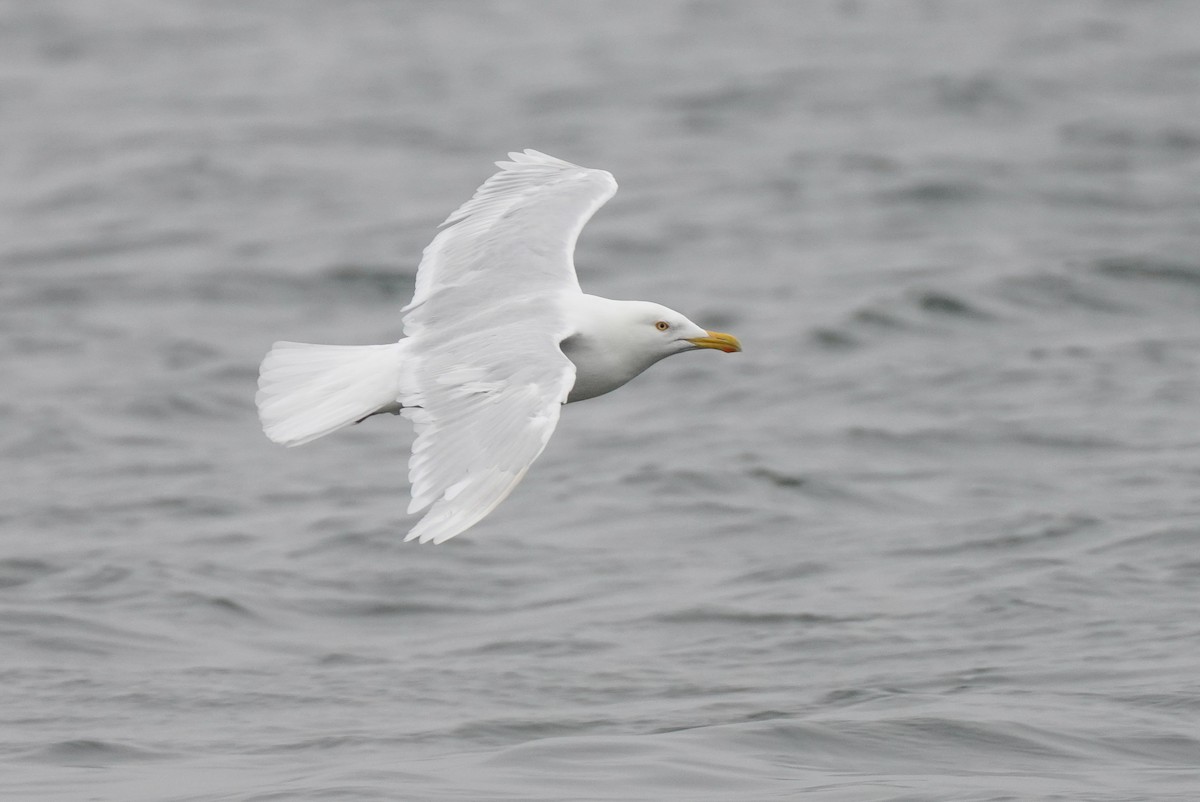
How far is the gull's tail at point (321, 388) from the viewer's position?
7043 mm

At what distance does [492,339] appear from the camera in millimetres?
7086

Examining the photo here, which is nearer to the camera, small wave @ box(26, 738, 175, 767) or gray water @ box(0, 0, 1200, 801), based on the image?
small wave @ box(26, 738, 175, 767)

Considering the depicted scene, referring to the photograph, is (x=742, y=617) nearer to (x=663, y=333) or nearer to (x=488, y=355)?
(x=663, y=333)

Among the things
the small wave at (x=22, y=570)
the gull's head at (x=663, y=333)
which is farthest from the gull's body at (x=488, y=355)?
the small wave at (x=22, y=570)

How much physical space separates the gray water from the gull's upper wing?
5.18 ft

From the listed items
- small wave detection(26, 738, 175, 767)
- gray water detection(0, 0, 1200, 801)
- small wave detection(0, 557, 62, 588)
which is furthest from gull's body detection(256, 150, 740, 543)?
small wave detection(0, 557, 62, 588)

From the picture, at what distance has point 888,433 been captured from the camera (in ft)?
39.9

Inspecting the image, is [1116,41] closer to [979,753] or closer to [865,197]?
[865,197]

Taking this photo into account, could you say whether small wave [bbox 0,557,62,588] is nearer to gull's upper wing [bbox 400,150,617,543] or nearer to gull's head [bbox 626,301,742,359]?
gull's upper wing [bbox 400,150,617,543]

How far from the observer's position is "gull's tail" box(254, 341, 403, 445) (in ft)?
23.1

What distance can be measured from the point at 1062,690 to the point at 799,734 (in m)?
1.27

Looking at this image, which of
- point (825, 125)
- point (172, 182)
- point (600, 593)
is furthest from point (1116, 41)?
point (600, 593)

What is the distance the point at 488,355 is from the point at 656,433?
5511 millimetres

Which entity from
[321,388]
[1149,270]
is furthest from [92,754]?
[1149,270]
